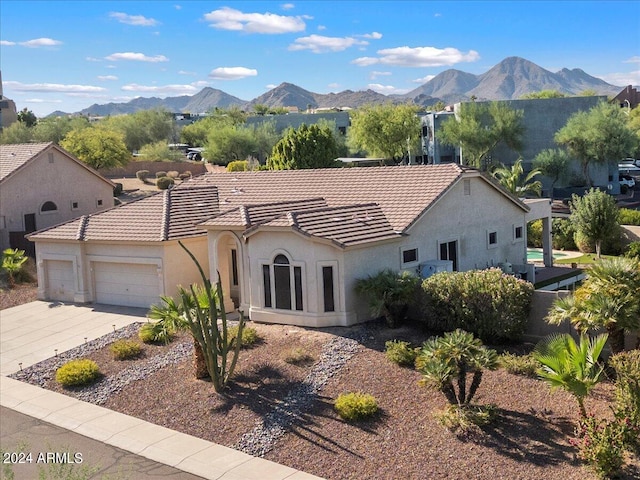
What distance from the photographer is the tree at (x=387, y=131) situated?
72.7 m

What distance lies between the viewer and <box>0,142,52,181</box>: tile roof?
39.0m

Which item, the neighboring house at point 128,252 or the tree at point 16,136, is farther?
the tree at point 16,136

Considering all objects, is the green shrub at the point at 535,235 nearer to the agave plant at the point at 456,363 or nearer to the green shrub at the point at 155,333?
the green shrub at the point at 155,333

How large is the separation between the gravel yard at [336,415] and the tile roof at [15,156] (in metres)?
20.2

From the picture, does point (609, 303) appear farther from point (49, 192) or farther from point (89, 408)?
point (49, 192)

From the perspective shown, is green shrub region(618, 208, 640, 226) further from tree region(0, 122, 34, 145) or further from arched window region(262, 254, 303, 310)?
tree region(0, 122, 34, 145)

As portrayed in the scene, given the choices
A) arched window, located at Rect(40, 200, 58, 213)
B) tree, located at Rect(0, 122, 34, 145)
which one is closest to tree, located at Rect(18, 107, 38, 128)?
tree, located at Rect(0, 122, 34, 145)

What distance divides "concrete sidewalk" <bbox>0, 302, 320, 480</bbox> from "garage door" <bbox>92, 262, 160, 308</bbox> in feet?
1.91

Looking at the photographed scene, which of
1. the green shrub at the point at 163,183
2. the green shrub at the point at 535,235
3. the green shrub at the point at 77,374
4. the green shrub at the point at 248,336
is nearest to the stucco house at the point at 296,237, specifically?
the green shrub at the point at 248,336

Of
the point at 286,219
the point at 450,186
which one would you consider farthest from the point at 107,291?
the point at 450,186

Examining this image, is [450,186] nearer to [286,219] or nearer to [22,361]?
[286,219]

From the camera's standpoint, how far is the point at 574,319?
17266 mm

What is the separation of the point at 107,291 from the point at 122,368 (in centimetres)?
857

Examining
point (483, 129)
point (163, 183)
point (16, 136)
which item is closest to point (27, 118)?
point (16, 136)
